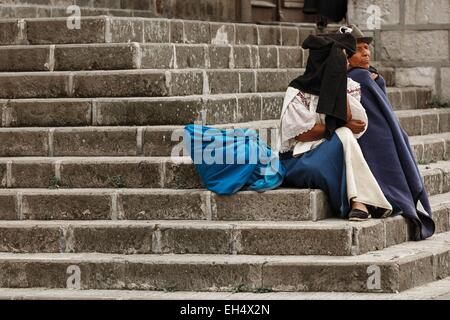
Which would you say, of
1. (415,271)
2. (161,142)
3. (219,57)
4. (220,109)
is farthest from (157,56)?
(415,271)

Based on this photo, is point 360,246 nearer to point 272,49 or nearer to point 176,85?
point 176,85

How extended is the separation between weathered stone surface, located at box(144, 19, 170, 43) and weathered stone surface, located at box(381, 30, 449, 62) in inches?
134

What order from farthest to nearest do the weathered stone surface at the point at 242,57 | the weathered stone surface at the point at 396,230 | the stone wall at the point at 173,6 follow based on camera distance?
the stone wall at the point at 173,6 → the weathered stone surface at the point at 242,57 → the weathered stone surface at the point at 396,230

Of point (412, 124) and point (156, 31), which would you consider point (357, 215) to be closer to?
point (156, 31)

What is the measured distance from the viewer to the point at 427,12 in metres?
15.1

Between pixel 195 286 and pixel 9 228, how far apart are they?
63.2 inches

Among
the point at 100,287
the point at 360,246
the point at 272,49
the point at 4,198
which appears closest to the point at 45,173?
the point at 4,198

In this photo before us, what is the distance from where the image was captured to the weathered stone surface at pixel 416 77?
15.3 m

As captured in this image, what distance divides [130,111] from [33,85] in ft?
3.52

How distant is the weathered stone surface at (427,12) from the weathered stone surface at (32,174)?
5.68 metres

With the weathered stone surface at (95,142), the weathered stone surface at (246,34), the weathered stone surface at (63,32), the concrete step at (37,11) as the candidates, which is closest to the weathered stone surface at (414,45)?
the weathered stone surface at (246,34)

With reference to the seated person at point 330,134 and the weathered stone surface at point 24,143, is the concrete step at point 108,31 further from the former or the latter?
the seated person at point 330,134

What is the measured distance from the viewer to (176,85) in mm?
11562

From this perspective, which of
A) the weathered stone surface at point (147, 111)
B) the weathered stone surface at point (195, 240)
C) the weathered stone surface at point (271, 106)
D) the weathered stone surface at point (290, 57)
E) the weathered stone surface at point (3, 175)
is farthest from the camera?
the weathered stone surface at point (290, 57)
